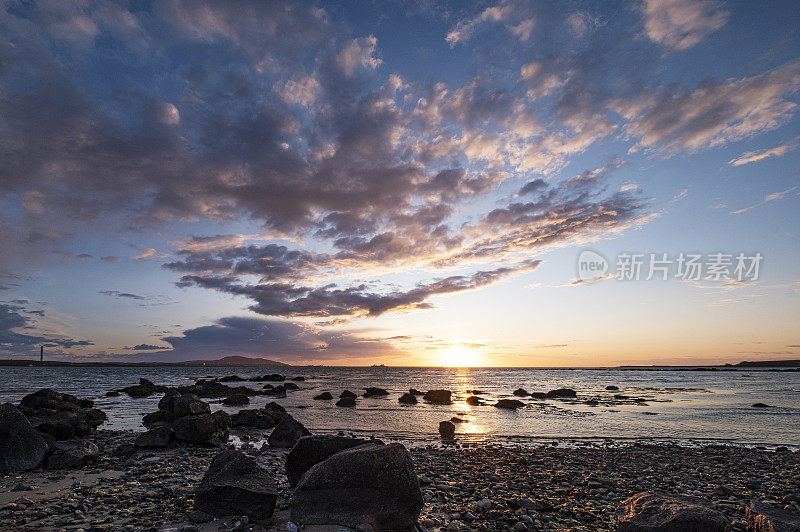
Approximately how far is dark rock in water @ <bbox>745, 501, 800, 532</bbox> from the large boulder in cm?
785

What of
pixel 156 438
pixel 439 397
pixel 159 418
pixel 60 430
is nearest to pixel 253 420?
pixel 159 418

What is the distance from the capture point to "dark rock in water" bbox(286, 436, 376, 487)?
9.70 m

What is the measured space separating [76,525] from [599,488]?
1189 cm

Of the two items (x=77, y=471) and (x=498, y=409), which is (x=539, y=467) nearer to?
(x=77, y=471)

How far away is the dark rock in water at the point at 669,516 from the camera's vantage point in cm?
595

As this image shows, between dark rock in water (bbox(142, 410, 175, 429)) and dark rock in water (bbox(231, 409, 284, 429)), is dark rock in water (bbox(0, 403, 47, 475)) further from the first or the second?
dark rock in water (bbox(231, 409, 284, 429))

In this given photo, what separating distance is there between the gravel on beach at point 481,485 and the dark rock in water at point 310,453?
483 mm

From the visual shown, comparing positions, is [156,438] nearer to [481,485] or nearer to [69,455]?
[69,455]

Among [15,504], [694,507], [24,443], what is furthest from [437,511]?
[24,443]

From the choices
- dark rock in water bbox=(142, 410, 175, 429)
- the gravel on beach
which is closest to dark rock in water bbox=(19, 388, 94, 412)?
dark rock in water bbox=(142, 410, 175, 429)

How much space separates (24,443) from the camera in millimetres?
11281

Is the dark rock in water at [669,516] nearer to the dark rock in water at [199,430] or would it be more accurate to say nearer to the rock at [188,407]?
the dark rock in water at [199,430]

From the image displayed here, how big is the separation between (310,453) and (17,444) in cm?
892

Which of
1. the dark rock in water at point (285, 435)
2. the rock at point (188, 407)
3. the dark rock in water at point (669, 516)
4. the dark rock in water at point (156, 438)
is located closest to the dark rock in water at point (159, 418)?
the rock at point (188, 407)
